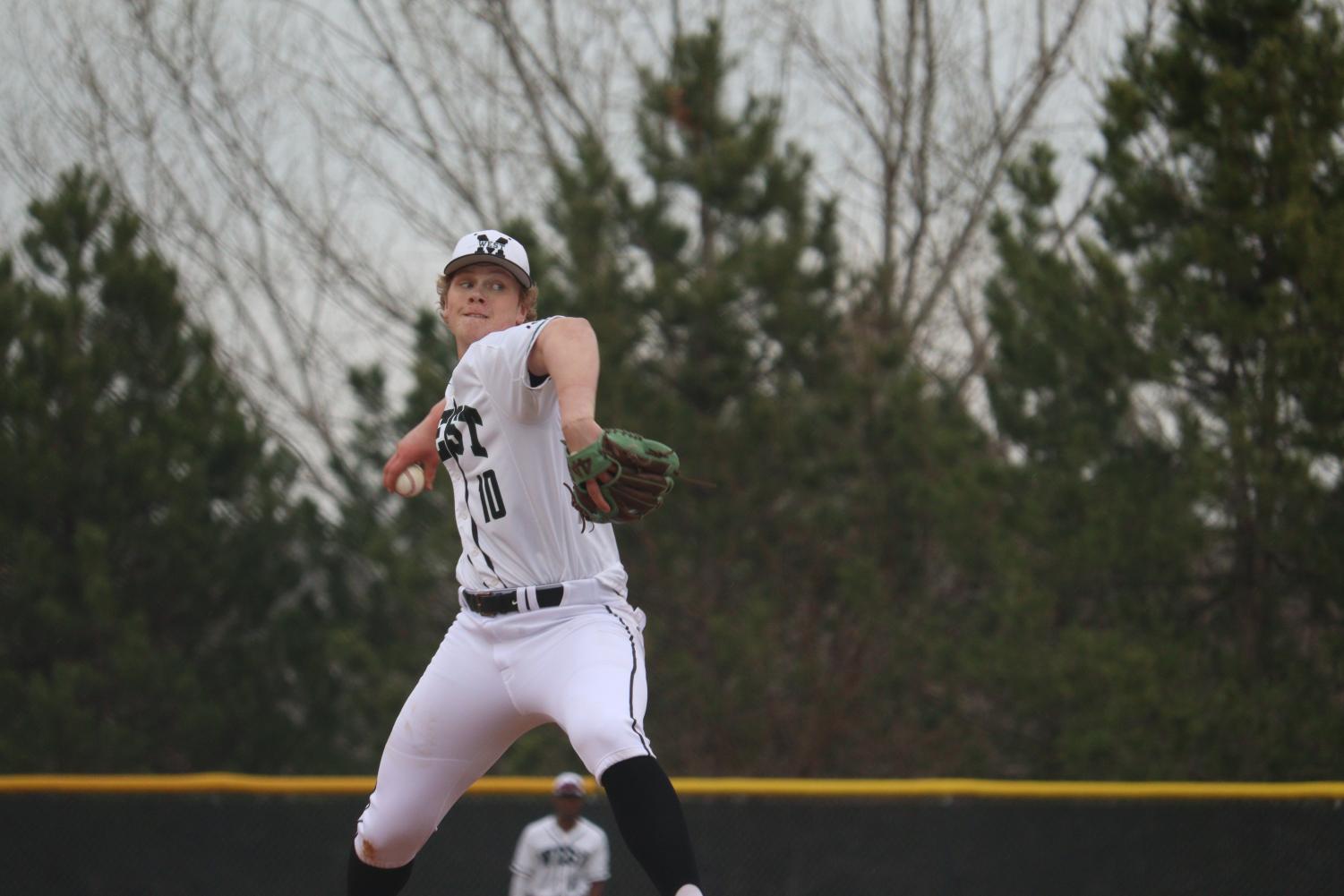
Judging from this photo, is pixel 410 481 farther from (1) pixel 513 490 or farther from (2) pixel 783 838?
(2) pixel 783 838

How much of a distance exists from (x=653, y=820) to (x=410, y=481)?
117 centimetres

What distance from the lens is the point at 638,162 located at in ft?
40.0

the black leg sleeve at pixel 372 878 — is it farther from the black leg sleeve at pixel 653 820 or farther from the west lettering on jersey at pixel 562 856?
the west lettering on jersey at pixel 562 856

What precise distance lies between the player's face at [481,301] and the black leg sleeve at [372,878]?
118 centimetres

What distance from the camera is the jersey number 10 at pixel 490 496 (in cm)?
325

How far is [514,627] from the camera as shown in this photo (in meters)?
3.20

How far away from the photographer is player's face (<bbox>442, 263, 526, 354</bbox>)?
3.49m

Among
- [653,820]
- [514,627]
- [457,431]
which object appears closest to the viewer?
[653,820]

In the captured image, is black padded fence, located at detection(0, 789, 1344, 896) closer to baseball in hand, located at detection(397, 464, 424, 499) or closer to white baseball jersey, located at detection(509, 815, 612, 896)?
white baseball jersey, located at detection(509, 815, 612, 896)

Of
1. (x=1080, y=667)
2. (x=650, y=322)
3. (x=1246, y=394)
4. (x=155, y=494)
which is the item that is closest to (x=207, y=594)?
(x=155, y=494)

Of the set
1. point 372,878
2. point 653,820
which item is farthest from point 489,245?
point 372,878

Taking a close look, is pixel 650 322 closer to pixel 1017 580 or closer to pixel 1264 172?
pixel 1017 580

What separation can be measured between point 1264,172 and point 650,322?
4.58 meters

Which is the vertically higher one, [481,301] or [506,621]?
[481,301]
